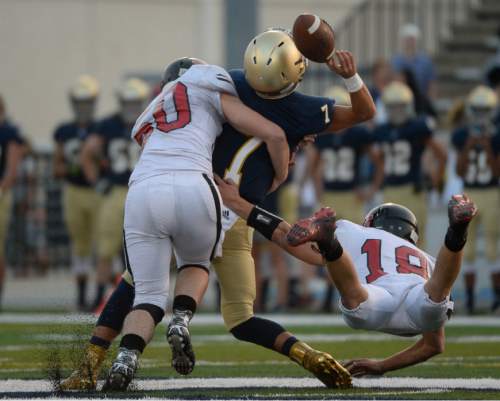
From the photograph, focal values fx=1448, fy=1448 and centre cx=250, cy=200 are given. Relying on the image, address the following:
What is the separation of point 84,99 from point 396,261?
6.93 meters

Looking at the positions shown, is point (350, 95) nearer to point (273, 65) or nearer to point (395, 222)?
point (273, 65)

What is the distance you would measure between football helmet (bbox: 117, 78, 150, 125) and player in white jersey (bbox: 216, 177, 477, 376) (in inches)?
221

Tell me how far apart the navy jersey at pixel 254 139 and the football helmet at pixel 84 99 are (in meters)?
6.69

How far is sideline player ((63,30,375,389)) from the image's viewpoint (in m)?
6.01

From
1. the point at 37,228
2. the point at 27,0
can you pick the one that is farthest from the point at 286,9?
the point at 37,228

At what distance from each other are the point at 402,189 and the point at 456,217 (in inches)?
→ 248

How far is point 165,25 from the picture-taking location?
20641 millimetres

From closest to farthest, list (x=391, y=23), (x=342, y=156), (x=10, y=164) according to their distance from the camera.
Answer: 1. (x=10, y=164)
2. (x=342, y=156)
3. (x=391, y=23)

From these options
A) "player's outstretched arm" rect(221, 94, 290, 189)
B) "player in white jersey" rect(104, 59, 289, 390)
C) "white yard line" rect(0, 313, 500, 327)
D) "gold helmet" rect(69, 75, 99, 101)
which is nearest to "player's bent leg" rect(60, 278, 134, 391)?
"player in white jersey" rect(104, 59, 289, 390)

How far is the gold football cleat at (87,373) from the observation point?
5.75 meters

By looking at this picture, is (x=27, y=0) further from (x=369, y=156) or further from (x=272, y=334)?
(x=272, y=334)

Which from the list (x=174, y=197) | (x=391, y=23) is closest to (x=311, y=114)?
(x=174, y=197)

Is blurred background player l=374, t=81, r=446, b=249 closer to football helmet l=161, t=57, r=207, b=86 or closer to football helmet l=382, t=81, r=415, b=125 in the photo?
football helmet l=382, t=81, r=415, b=125

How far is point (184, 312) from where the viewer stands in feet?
18.6
